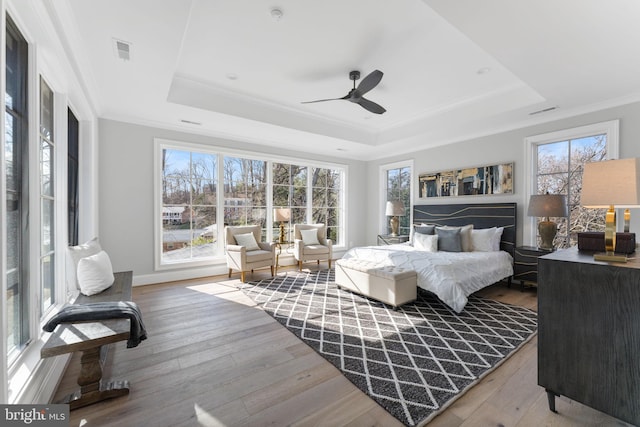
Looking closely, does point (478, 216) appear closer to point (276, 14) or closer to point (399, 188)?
point (399, 188)

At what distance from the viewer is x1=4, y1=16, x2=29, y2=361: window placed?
5.26ft

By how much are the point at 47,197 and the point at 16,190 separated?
30.7 inches

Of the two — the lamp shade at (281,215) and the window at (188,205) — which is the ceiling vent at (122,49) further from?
the lamp shade at (281,215)

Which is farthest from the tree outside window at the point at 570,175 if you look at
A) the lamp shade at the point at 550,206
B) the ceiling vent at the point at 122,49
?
the ceiling vent at the point at 122,49

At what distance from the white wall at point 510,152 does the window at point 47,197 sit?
554cm

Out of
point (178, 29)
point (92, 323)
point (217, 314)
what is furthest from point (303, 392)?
point (178, 29)

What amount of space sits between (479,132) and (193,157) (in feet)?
16.4

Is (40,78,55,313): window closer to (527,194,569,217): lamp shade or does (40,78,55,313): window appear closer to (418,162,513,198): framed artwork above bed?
(527,194,569,217): lamp shade

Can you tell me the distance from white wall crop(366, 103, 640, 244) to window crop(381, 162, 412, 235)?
218 mm

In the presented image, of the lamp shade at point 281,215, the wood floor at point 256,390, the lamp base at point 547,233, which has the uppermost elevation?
the lamp shade at point 281,215

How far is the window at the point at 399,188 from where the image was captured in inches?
241

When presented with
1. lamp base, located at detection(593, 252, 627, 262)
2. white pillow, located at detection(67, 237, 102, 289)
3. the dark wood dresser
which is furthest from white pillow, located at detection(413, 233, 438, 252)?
white pillow, located at detection(67, 237, 102, 289)

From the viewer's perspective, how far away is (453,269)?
331 cm

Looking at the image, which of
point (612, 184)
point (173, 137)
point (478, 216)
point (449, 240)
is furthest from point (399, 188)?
point (612, 184)
